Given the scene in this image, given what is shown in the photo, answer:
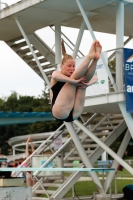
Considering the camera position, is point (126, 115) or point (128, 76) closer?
point (128, 76)

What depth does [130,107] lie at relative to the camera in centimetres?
1964

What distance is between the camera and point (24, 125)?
368 feet

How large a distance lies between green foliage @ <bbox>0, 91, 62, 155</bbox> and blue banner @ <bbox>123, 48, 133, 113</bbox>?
2944 inches

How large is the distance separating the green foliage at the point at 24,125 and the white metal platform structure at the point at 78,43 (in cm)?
6938

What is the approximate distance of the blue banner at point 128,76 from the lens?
1941 centimetres

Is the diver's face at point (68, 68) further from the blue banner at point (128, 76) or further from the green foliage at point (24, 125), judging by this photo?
the green foliage at point (24, 125)

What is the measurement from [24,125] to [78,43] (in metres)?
91.1

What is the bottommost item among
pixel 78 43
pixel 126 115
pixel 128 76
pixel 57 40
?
pixel 126 115

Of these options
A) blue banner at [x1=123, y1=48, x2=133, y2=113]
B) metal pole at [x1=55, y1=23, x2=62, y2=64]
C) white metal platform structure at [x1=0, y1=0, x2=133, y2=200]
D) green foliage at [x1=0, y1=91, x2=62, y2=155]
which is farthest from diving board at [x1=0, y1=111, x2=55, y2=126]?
green foliage at [x1=0, y1=91, x2=62, y2=155]

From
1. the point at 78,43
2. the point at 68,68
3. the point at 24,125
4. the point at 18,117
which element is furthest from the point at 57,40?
the point at 24,125

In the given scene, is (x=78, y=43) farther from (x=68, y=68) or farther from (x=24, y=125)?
(x=24, y=125)

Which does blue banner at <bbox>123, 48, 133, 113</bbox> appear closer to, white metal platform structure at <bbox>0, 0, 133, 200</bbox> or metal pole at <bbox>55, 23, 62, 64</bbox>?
white metal platform structure at <bbox>0, 0, 133, 200</bbox>

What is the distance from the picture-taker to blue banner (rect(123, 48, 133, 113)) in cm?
1941

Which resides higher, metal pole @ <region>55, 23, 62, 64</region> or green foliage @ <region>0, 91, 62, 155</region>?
green foliage @ <region>0, 91, 62, 155</region>
